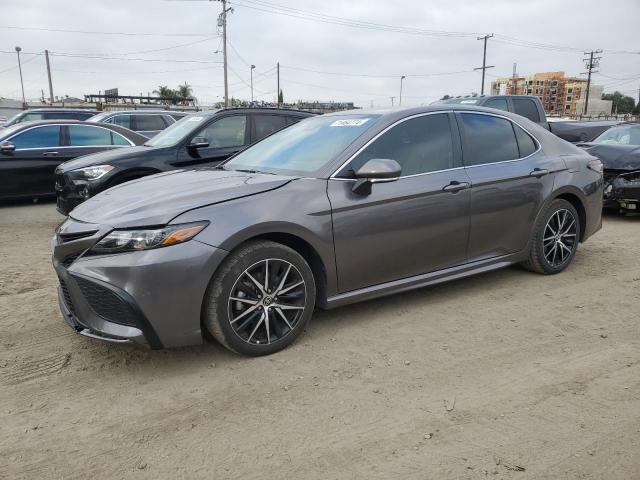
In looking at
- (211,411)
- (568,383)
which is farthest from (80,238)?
(568,383)

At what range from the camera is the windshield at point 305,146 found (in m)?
3.95

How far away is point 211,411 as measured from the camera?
2.83 meters

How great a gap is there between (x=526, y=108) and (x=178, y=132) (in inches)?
338

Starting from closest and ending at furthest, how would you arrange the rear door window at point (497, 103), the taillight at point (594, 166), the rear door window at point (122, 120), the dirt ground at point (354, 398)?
the dirt ground at point (354, 398)
the taillight at point (594, 166)
the rear door window at point (497, 103)
the rear door window at point (122, 120)

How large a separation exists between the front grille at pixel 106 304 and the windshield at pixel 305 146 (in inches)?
59.9

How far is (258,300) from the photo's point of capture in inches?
131

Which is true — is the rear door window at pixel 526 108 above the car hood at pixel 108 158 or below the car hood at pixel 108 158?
above

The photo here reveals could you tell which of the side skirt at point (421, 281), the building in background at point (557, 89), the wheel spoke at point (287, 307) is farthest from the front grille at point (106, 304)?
the building in background at point (557, 89)

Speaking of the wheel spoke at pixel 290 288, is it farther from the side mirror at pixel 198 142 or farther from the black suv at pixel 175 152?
the side mirror at pixel 198 142

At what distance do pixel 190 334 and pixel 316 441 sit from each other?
3.41 ft

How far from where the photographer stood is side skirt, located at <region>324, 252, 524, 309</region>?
12.3ft

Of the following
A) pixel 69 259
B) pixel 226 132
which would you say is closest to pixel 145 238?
pixel 69 259

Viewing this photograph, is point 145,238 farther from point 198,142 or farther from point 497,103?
point 497,103

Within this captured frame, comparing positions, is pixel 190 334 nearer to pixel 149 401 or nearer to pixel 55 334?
pixel 149 401
